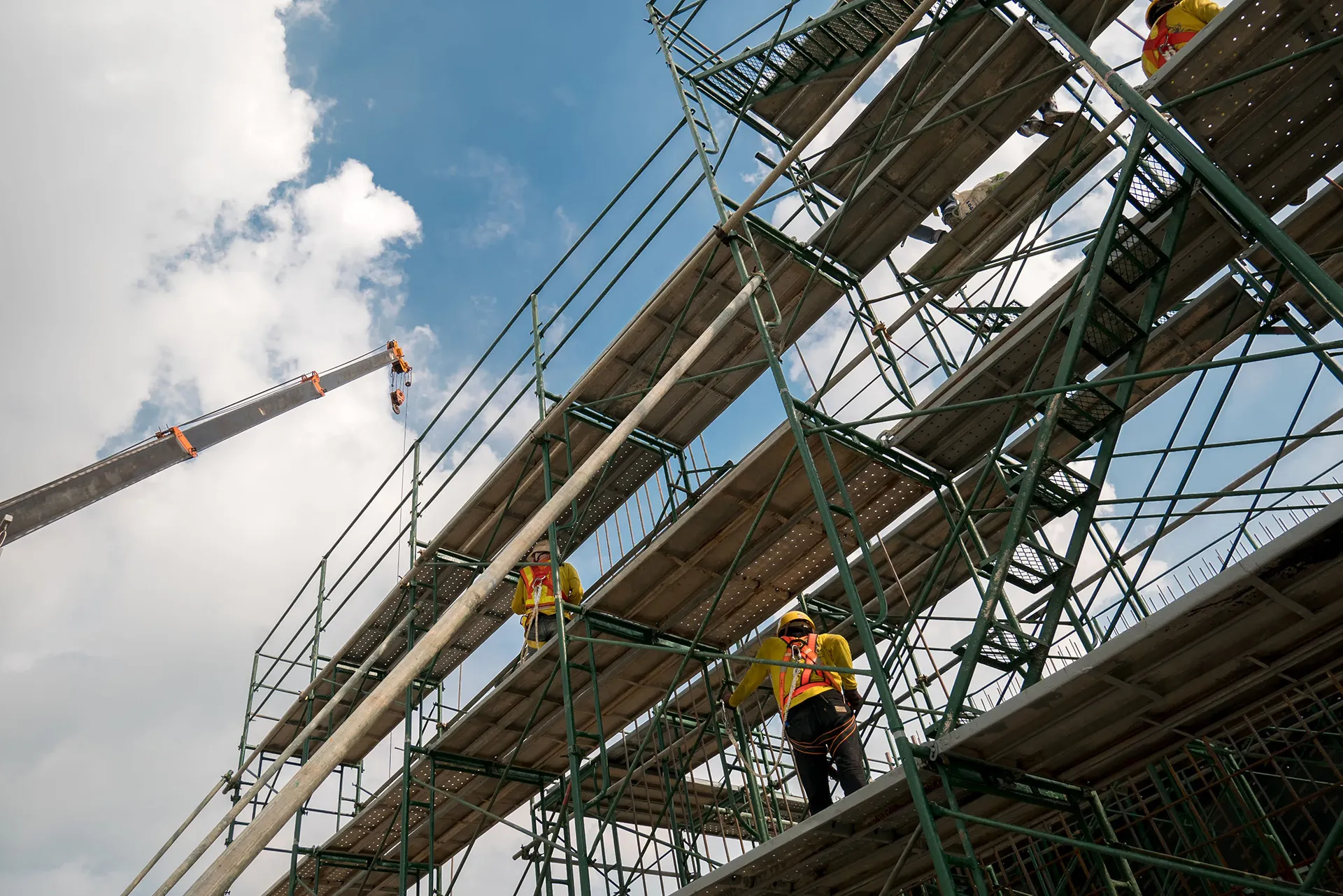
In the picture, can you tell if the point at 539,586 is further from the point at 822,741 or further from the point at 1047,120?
the point at 1047,120

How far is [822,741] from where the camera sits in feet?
25.7

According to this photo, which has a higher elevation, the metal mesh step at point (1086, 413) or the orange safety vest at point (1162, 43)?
the orange safety vest at point (1162, 43)

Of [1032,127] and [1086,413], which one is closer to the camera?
[1086,413]

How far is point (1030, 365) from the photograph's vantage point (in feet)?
26.8

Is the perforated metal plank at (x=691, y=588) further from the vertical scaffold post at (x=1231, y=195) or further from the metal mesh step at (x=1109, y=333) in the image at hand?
the vertical scaffold post at (x=1231, y=195)

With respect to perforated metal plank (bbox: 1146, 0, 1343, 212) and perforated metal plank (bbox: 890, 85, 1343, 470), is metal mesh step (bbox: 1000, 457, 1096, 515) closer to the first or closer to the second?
perforated metal plank (bbox: 890, 85, 1343, 470)

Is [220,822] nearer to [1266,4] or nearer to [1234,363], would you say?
[1234,363]

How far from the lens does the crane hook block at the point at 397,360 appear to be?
33.2 metres

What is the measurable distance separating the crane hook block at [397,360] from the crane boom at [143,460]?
2.04 m

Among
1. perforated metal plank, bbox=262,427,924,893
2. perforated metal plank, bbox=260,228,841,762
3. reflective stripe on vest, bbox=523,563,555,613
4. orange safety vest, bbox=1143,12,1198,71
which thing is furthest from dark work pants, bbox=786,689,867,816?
orange safety vest, bbox=1143,12,1198,71

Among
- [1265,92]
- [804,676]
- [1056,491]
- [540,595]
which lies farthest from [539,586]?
[1265,92]

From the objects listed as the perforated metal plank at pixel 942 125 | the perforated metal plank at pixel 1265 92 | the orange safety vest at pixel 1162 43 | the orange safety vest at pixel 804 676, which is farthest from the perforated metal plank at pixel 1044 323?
the perforated metal plank at pixel 942 125

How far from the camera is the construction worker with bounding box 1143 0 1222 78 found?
804 centimetres

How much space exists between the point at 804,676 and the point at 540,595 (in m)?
4.47
